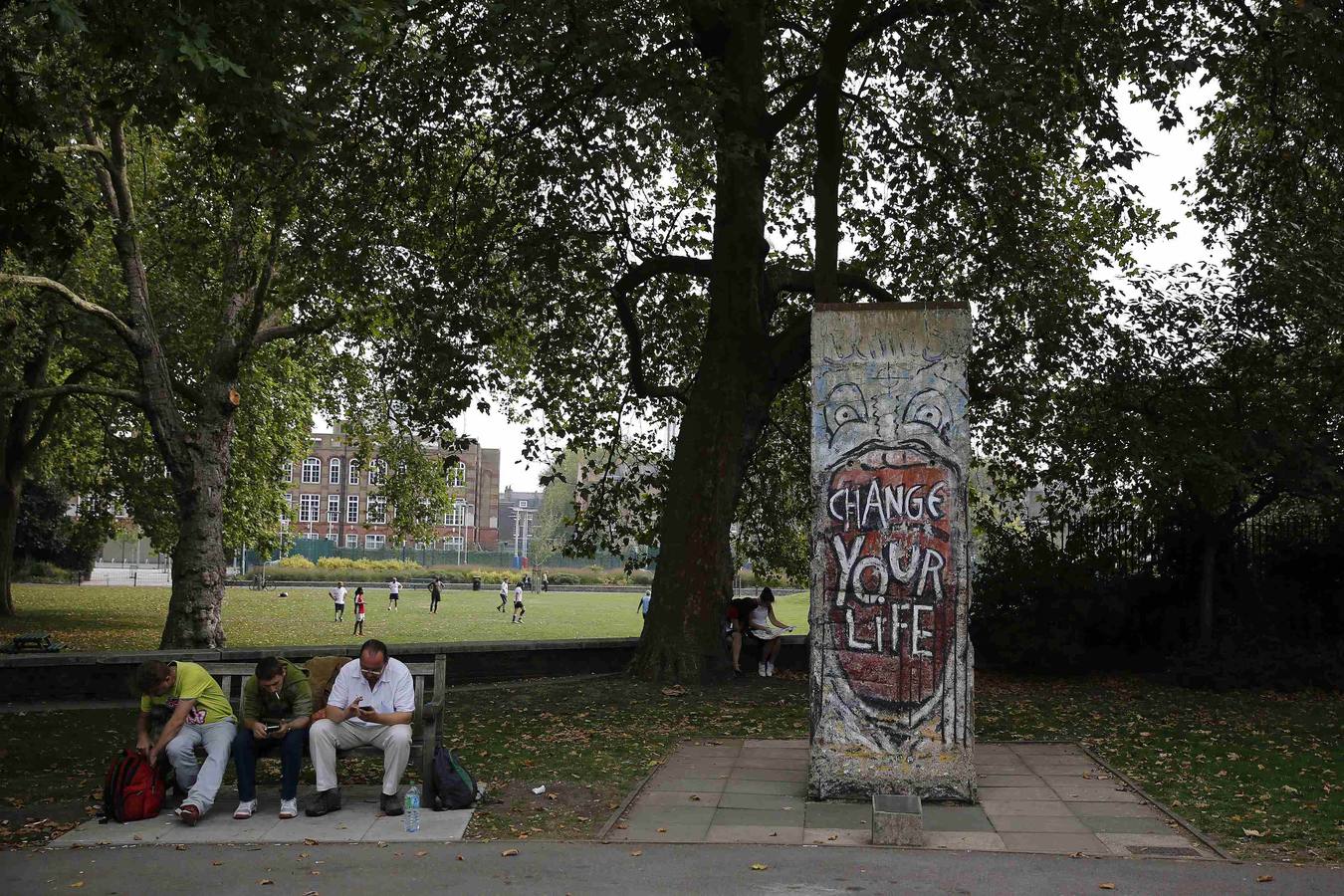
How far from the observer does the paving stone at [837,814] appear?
8.12 metres

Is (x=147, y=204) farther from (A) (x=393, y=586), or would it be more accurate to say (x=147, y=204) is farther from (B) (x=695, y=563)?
(A) (x=393, y=586)

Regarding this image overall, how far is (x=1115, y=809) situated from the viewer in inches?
336

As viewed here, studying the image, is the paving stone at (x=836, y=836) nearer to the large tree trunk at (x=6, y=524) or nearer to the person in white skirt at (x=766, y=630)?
the person in white skirt at (x=766, y=630)

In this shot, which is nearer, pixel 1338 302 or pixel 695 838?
pixel 695 838

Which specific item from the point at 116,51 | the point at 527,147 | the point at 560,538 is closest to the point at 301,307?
the point at 527,147

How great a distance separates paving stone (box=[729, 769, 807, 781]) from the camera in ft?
32.0

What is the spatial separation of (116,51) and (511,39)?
4.94 metres

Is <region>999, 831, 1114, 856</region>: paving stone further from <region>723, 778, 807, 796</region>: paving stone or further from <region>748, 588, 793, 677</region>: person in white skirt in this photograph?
<region>748, 588, 793, 677</region>: person in white skirt

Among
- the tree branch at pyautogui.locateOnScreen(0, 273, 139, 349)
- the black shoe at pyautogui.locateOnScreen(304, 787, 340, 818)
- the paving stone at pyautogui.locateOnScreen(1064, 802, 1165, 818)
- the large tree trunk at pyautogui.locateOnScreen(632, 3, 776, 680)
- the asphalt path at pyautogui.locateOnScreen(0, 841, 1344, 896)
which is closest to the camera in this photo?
the asphalt path at pyautogui.locateOnScreen(0, 841, 1344, 896)

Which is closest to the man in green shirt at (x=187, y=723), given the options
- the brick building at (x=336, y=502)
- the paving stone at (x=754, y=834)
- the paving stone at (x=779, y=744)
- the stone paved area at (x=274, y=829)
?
the stone paved area at (x=274, y=829)

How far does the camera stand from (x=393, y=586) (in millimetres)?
46125

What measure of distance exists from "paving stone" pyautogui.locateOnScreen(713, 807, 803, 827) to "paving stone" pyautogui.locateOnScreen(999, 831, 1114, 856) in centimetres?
132

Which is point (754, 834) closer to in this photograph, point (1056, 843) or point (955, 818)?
point (955, 818)

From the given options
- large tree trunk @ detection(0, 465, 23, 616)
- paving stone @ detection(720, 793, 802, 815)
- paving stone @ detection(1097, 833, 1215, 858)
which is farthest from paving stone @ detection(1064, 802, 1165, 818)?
large tree trunk @ detection(0, 465, 23, 616)
